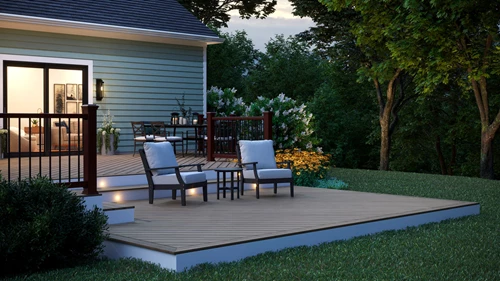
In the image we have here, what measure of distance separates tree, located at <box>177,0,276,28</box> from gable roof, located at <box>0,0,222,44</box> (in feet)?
30.3

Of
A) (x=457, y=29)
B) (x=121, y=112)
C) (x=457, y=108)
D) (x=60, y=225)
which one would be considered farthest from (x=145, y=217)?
(x=457, y=108)

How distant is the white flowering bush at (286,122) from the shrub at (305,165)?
23.3 inches

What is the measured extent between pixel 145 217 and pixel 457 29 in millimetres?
9485

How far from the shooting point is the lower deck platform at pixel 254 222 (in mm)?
5676

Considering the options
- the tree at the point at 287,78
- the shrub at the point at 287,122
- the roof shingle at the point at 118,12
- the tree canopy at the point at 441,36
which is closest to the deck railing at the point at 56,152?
the roof shingle at the point at 118,12

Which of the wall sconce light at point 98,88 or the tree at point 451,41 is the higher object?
the tree at point 451,41

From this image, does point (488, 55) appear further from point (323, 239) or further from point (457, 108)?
point (323, 239)

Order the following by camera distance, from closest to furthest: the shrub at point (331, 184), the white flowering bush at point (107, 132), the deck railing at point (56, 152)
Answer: the deck railing at point (56, 152) → the shrub at point (331, 184) → the white flowering bush at point (107, 132)

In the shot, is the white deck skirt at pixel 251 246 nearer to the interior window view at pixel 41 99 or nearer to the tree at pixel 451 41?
the interior window view at pixel 41 99

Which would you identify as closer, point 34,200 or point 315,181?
point 34,200

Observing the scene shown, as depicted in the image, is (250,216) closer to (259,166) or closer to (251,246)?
(251,246)

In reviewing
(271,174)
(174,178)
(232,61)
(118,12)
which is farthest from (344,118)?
(174,178)

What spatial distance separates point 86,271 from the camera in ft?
17.6

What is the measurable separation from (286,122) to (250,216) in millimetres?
6248
